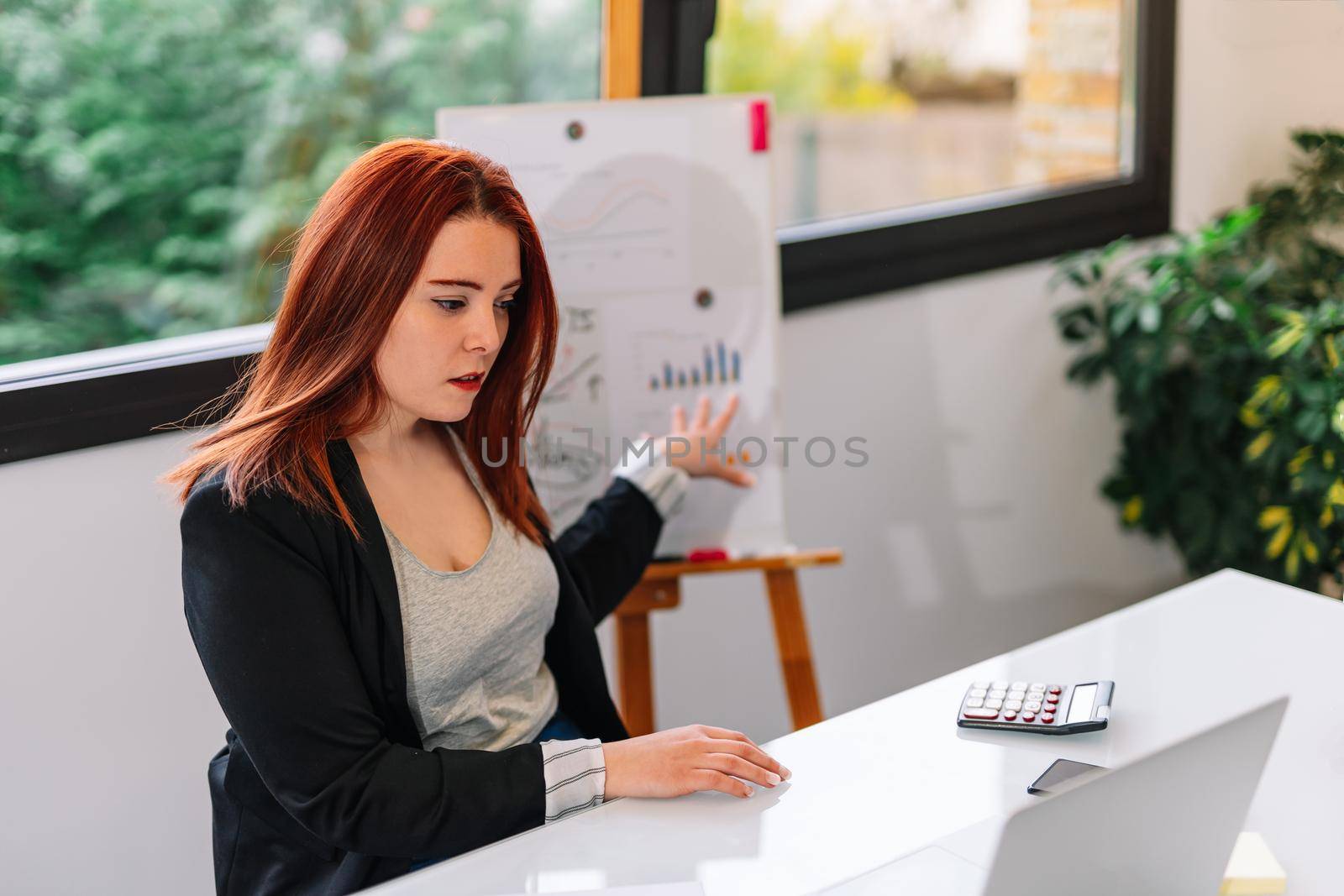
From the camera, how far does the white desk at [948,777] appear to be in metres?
1.06

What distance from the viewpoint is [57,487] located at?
1616mm

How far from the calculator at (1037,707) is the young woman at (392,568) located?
0.24 m

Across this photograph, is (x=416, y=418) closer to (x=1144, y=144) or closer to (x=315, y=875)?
(x=315, y=875)

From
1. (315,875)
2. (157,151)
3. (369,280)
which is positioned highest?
(157,151)

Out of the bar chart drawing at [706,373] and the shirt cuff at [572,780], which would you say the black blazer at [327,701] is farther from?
the bar chart drawing at [706,373]

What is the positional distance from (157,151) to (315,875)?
1.18 metres

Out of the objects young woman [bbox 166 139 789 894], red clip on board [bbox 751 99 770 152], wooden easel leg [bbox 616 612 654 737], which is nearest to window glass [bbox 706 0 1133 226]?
red clip on board [bbox 751 99 770 152]

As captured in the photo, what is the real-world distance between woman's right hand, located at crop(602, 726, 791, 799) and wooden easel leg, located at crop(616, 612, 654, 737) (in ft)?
2.24

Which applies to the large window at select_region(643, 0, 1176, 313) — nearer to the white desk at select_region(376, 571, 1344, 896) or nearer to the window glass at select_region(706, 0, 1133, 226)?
the window glass at select_region(706, 0, 1133, 226)

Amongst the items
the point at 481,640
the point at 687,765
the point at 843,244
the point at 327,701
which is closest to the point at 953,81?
the point at 843,244

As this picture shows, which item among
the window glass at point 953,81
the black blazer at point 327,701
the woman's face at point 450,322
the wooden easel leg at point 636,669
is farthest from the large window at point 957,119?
the black blazer at point 327,701

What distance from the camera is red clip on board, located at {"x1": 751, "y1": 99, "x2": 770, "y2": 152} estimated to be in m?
1.86

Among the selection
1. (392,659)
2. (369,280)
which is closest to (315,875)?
(392,659)

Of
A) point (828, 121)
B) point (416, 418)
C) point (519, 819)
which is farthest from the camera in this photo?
point (828, 121)
